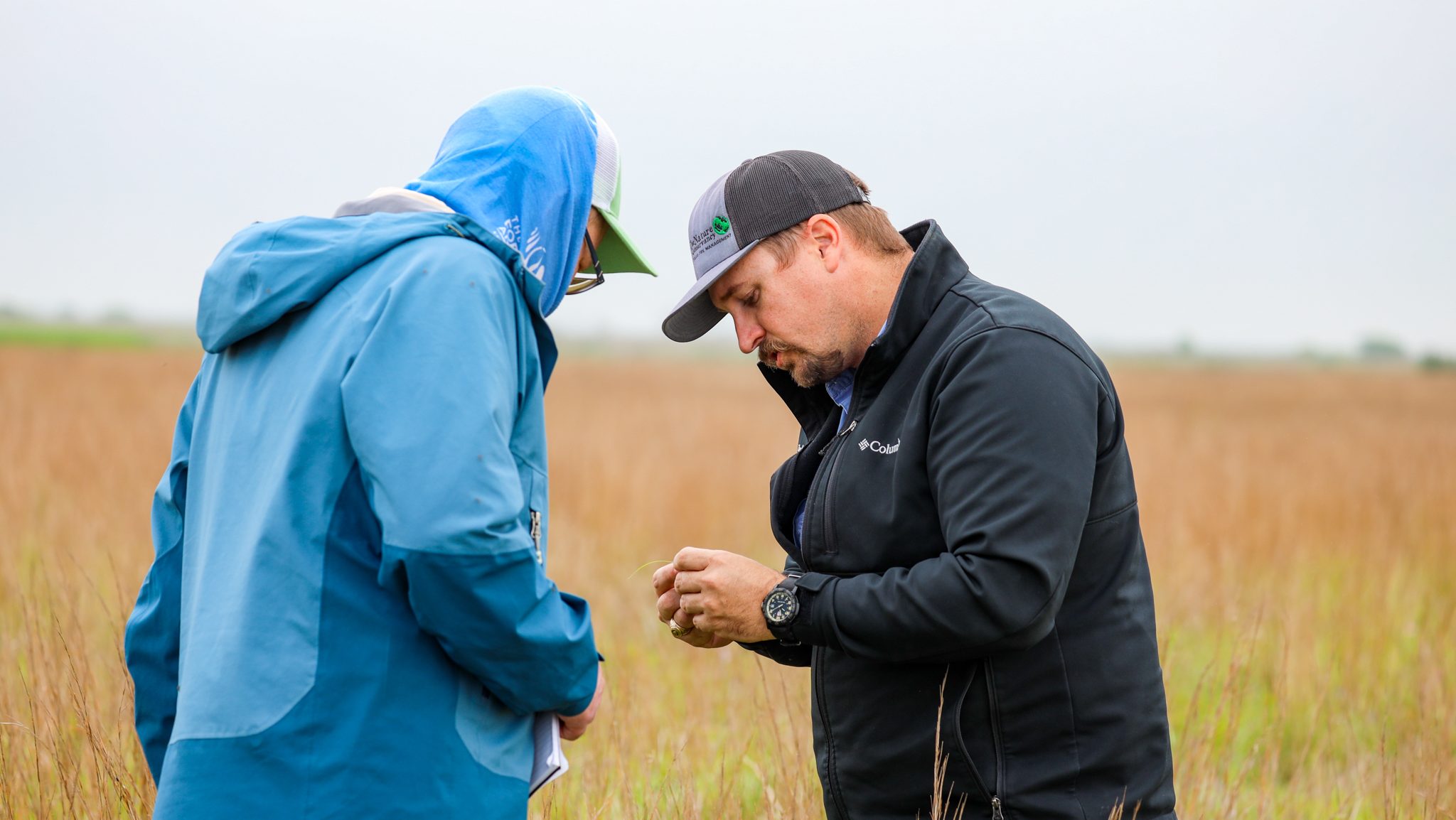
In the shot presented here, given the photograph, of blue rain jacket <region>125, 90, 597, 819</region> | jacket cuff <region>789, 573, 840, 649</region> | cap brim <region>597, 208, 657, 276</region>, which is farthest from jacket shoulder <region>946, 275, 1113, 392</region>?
blue rain jacket <region>125, 90, 597, 819</region>

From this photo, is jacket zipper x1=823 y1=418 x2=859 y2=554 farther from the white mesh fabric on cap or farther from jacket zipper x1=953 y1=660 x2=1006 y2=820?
the white mesh fabric on cap

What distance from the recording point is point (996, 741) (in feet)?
6.42

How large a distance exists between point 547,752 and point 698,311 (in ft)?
3.47

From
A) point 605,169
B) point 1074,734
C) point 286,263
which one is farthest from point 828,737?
point 286,263

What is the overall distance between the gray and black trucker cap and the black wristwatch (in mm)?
689

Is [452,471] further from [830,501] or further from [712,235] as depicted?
[712,235]

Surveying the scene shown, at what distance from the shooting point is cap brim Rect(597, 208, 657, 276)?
2.23 meters

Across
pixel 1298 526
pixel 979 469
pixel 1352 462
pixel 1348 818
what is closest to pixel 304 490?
pixel 979 469

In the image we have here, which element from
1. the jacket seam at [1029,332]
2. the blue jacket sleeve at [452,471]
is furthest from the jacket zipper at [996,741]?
the blue jacket sleeve at [452,471]

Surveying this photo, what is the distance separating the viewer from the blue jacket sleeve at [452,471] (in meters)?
1.48

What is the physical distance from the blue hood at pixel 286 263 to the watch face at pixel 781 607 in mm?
845

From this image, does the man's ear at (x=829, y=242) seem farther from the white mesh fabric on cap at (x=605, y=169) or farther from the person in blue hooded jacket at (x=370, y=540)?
the person in blue hooded jacket at (x=370, y=540)

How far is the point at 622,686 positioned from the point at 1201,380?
94.8 ft

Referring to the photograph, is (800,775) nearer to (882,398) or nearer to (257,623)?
(882,398)
